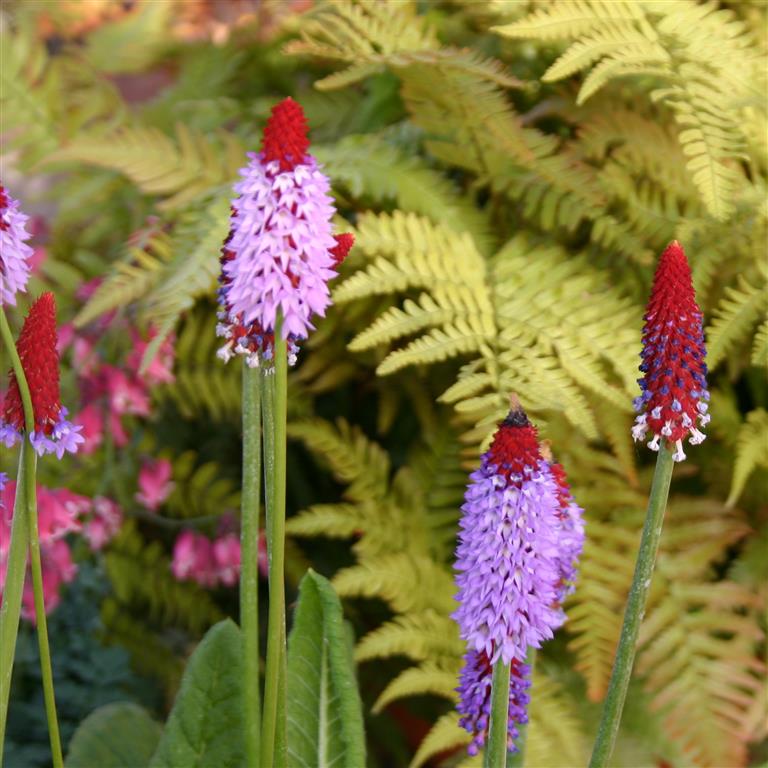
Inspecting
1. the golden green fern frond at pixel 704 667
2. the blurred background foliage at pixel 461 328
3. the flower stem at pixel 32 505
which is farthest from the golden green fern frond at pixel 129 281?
the golden green fern frond at pixel 704 667

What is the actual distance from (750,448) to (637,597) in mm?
677

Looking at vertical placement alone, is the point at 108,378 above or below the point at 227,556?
above

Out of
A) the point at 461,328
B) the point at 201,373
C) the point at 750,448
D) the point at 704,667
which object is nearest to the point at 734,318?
the point at 750,448

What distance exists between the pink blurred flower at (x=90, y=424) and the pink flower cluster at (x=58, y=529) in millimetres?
73

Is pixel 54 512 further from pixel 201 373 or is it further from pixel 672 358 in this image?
pixel 672 358

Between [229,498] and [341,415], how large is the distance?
231 millimetres

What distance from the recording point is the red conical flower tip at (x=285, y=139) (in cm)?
66

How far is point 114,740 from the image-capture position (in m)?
1.23

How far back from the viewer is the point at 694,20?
55.1 inches

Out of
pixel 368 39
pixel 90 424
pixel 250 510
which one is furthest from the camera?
pixel 90 424

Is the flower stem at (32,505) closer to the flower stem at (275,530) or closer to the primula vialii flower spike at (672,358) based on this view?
the flower stem at (275,530)

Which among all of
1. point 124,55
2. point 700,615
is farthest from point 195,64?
point 700,615

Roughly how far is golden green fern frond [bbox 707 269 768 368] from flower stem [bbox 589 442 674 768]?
1.82ft

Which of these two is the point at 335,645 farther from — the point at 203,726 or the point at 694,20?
the point at 694,20
